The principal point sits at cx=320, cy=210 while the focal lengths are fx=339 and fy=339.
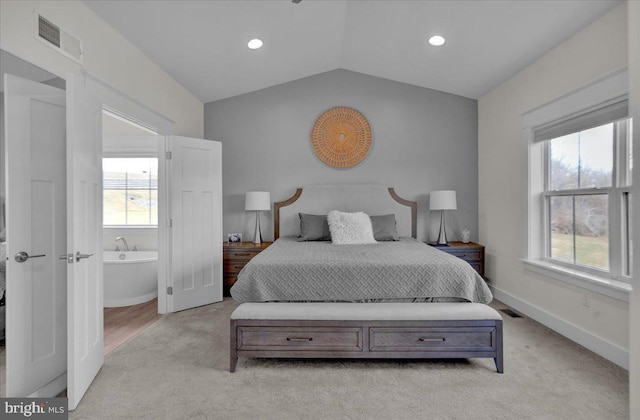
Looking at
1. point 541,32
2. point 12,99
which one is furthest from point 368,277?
point 541,32

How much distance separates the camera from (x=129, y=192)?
16.6 feet

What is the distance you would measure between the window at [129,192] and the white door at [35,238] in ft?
9.96

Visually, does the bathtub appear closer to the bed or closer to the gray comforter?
the bed

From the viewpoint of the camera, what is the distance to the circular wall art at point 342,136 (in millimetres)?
4625

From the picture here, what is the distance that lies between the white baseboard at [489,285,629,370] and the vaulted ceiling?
A: 2.44 m

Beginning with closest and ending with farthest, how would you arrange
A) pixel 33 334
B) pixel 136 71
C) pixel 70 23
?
pixel 33 334, pixel 70 23, pixel 136 71

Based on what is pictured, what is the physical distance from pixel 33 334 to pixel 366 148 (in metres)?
3.84

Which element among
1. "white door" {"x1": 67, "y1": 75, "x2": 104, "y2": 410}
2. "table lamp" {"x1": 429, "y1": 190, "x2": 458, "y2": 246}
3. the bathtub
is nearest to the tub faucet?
the bathtub

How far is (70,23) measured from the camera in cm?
226

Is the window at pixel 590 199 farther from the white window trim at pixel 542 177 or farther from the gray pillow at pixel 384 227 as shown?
the gray pillow at pixel 384 227

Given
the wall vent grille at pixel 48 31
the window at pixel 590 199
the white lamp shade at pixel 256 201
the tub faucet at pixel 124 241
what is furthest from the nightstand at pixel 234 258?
the window at pixel 590 199

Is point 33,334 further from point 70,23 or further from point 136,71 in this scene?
point 136,71

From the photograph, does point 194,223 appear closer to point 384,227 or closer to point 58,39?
point 58,39

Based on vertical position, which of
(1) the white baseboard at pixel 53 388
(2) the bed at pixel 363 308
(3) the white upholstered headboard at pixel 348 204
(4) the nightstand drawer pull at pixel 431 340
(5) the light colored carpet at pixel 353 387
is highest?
(3) the white upholstered headboard at pixel 348 204
